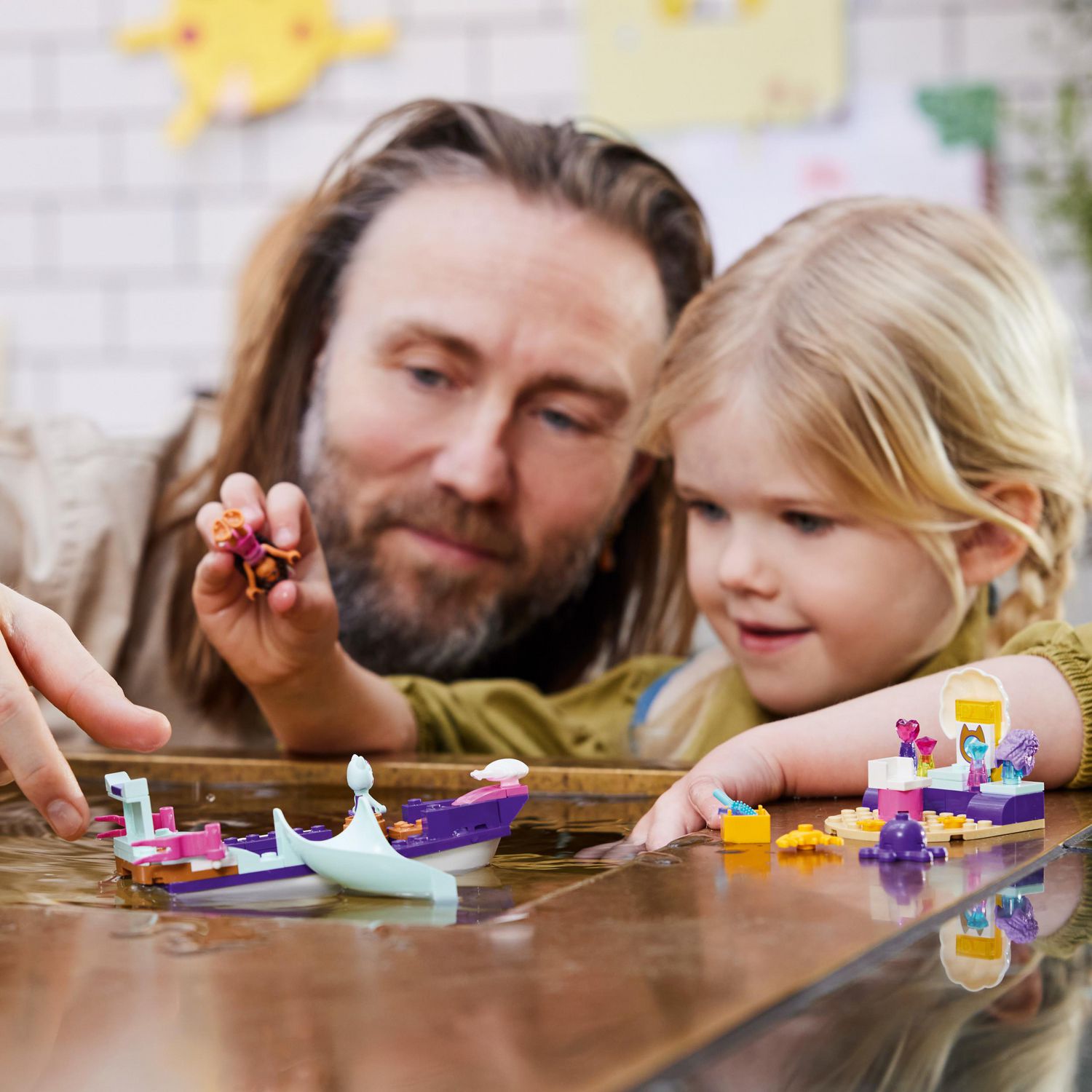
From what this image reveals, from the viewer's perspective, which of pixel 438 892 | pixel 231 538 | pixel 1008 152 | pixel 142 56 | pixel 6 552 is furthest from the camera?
pixel 142 56

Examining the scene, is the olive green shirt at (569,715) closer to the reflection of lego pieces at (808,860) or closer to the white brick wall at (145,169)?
the reflection of lego pieces at (808,860)

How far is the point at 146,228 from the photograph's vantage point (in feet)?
→ 8.46

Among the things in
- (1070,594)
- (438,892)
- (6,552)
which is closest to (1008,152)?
(1070,594)

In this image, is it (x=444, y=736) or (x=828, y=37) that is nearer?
(x=444, y=736)

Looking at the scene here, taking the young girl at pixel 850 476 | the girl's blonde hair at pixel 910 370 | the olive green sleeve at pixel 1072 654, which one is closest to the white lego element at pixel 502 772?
the olive green sleeve at pixel 1072 654

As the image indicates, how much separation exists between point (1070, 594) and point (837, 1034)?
129 centimetres

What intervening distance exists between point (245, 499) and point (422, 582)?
1.41 ft

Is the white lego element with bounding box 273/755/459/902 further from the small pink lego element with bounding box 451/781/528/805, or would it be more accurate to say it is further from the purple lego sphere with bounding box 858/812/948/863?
the purple lego sphere with bounding box 858/812/948/863

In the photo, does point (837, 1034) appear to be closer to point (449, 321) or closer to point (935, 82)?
point (449, 321)

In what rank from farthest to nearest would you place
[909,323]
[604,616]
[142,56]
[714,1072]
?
[142,56], [604,616], [909,323], [714,1072]

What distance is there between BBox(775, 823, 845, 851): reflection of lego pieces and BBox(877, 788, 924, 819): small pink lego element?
0.14 ft

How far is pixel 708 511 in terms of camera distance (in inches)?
49.1

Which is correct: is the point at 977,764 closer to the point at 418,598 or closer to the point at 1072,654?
the point at 1072,654

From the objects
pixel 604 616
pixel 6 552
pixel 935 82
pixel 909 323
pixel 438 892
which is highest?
pixel 935 82
